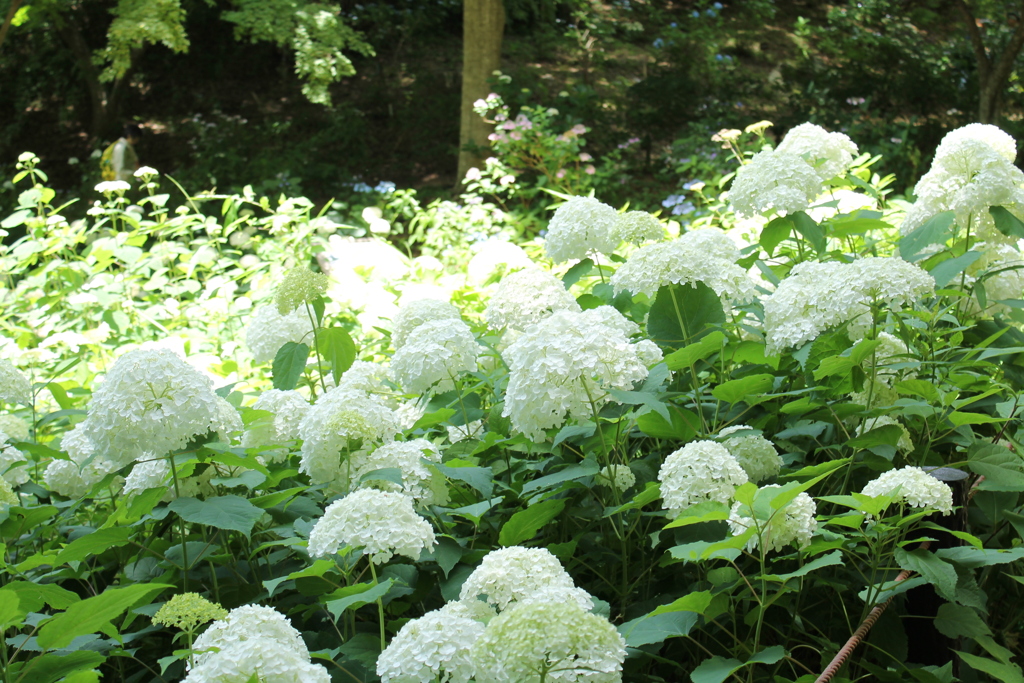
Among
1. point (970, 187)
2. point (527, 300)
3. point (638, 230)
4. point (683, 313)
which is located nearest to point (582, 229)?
point (638, 230)

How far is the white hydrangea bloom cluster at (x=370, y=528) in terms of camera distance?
1.15 metres

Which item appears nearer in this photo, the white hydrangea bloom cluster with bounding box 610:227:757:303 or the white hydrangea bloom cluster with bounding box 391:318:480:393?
the white hydrangea bloom cluster with bounding box 610:227:757:303

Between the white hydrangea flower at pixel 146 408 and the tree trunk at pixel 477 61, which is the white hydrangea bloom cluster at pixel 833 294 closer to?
the white hydrangea flower at pixel 146 408

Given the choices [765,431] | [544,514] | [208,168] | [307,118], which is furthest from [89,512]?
[307,118]

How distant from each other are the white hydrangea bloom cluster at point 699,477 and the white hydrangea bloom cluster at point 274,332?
134cm

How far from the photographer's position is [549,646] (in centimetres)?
88

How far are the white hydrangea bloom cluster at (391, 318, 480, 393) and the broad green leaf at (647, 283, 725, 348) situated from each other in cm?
39

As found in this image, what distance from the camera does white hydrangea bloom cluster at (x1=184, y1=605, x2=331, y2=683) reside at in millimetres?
930

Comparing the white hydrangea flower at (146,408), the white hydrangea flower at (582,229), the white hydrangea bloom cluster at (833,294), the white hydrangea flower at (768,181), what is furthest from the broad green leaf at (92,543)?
the white hydrangea flower at (768,181)

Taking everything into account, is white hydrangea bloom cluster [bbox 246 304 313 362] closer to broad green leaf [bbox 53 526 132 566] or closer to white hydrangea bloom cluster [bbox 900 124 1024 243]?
broad green leaf [bbox 53 526 132 566]

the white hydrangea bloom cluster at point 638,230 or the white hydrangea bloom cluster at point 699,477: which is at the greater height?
the white hydrangea bloom cluster at point 638,230

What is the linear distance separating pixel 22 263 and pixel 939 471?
13.3ft

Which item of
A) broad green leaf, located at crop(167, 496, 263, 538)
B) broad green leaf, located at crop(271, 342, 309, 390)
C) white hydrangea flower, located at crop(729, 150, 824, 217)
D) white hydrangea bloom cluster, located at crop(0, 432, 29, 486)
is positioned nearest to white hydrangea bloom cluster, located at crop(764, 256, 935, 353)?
white hydrangea flower, located at crop(729, 150, 824, 217)

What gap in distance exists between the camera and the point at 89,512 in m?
1.95
